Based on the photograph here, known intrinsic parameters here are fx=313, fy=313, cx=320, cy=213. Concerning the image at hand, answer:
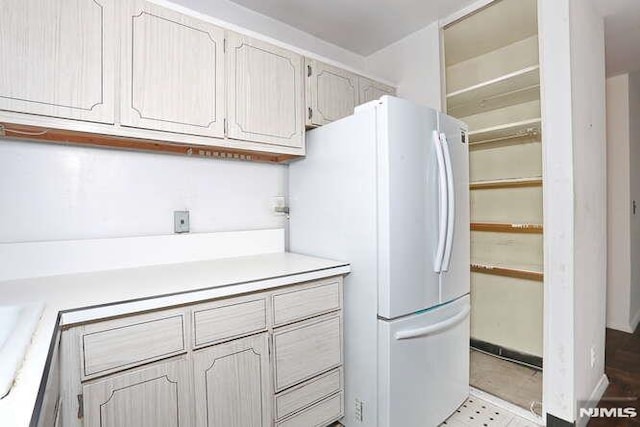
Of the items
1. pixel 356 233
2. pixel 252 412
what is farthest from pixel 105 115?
pixel 252 412

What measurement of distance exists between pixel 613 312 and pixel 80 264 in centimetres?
420

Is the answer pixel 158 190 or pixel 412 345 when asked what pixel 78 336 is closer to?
pixel 158 190

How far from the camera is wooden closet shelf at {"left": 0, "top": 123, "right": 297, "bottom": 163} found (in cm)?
128

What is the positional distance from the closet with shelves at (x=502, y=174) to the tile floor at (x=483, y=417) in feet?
0.62

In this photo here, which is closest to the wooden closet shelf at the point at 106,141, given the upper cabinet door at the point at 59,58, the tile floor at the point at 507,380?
the upper cabinet door at the point at 59,58

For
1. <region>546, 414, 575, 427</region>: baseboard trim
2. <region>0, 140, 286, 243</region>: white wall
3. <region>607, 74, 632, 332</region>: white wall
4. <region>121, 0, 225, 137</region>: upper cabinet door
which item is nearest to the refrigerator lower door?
<region>546, 414, 575, 427</region>: baseboard trim

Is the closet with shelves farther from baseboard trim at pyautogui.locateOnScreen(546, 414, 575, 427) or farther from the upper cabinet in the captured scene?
the upper cabinet

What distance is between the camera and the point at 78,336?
95cm

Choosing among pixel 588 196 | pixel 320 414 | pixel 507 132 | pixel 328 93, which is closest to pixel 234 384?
pixel 320 414

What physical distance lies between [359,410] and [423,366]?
0.38m

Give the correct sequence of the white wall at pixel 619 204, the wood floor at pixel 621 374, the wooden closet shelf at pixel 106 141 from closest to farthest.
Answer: the wooden closet shelf at pixel 106 141 → the wood floor at pixel 621 374 → the white wall at pixel 619 204

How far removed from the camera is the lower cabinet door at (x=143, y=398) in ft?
3.24

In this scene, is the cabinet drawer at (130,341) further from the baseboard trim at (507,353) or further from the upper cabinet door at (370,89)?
the baseboard trim at (507,353)

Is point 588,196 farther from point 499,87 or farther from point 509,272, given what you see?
point 499,87
